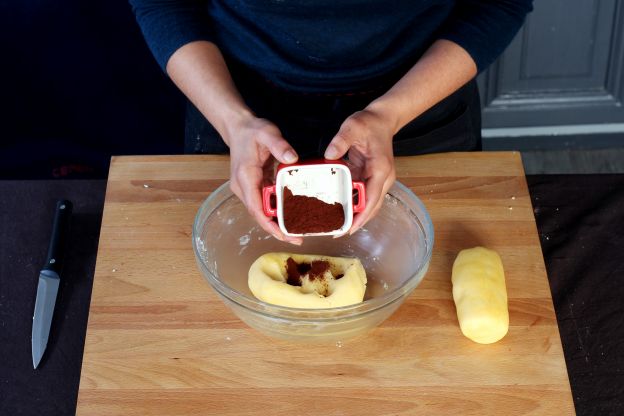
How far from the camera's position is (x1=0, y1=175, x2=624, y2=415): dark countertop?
0.98 meters

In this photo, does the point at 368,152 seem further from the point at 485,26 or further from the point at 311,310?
the point at 485,26

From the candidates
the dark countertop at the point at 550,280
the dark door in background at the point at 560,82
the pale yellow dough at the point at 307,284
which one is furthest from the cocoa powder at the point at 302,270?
the dark door in background at the point at 560,82

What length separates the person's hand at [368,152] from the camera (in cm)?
92

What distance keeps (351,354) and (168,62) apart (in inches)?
22.7

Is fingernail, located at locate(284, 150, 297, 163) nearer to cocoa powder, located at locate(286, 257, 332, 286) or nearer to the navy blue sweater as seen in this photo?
cocoa powder, located at locate(286, 257, 332, 286)

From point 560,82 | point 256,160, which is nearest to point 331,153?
point 256,160

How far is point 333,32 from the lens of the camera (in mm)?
1155

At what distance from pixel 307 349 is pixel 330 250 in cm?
19

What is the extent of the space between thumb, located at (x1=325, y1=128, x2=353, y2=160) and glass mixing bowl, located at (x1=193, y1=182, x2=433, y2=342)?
15cm

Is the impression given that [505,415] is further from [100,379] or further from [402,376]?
[100,379]

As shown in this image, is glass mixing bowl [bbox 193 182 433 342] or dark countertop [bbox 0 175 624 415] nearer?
glass mixing bowl [bbox 193 182 433 342]

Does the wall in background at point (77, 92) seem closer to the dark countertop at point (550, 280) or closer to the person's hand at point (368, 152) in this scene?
the dark countertop at point (550, 280)

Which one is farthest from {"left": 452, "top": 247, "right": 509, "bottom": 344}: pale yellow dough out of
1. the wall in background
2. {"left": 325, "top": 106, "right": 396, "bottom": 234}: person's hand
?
the wall in background

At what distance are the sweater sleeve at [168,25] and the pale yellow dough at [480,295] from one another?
570mm
